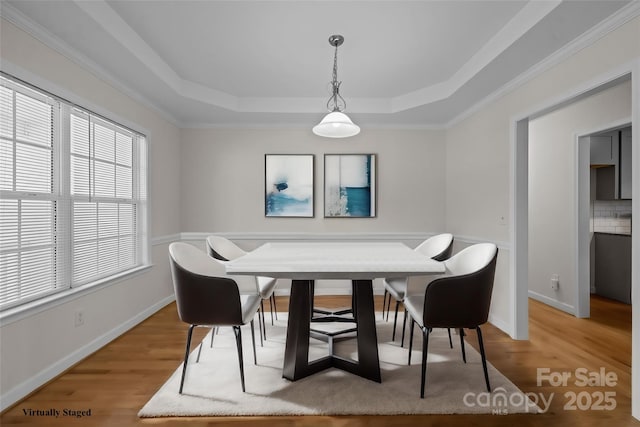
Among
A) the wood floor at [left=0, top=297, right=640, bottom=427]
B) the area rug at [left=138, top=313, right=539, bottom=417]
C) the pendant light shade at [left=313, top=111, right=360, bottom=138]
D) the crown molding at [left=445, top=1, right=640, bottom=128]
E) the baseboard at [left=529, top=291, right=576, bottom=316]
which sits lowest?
the wood floor at [left=0, top=297, right=640, bottom=427]

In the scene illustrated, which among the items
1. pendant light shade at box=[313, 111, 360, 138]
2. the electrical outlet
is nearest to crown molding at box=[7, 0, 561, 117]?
pendant light shade at box=[313, 111, 360, 138]

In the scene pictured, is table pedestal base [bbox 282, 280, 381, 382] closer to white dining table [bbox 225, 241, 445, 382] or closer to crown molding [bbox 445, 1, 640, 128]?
white dining table [bbox 225, 241, 445, 382]

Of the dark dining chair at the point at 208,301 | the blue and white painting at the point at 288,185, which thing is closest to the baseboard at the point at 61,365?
the dark dining chair at the point at 208,301

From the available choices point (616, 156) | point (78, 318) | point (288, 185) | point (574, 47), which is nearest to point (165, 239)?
point (78, 318)

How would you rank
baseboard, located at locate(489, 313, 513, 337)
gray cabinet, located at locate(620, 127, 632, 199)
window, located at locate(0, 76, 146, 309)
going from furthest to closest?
gray cabinet, located at locate(620, 127, 632, 199), baseboard, located at locate(489, 313, 513, 337), window, located at locate(0, 76, 146, 309)

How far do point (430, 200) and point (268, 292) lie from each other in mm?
2757

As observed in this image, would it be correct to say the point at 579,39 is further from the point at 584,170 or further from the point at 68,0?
the point at 68,0

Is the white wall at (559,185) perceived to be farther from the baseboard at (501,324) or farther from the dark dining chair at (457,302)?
the dark dining chair at (457,302)

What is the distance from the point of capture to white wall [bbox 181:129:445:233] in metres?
4.59

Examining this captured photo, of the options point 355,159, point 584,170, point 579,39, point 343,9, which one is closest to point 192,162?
point 355,159

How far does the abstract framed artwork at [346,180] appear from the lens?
4594mm

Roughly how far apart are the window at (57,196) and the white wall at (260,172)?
1.21 m

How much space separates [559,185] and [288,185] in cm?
335

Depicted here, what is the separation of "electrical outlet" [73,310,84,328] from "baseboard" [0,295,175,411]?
191 mm
